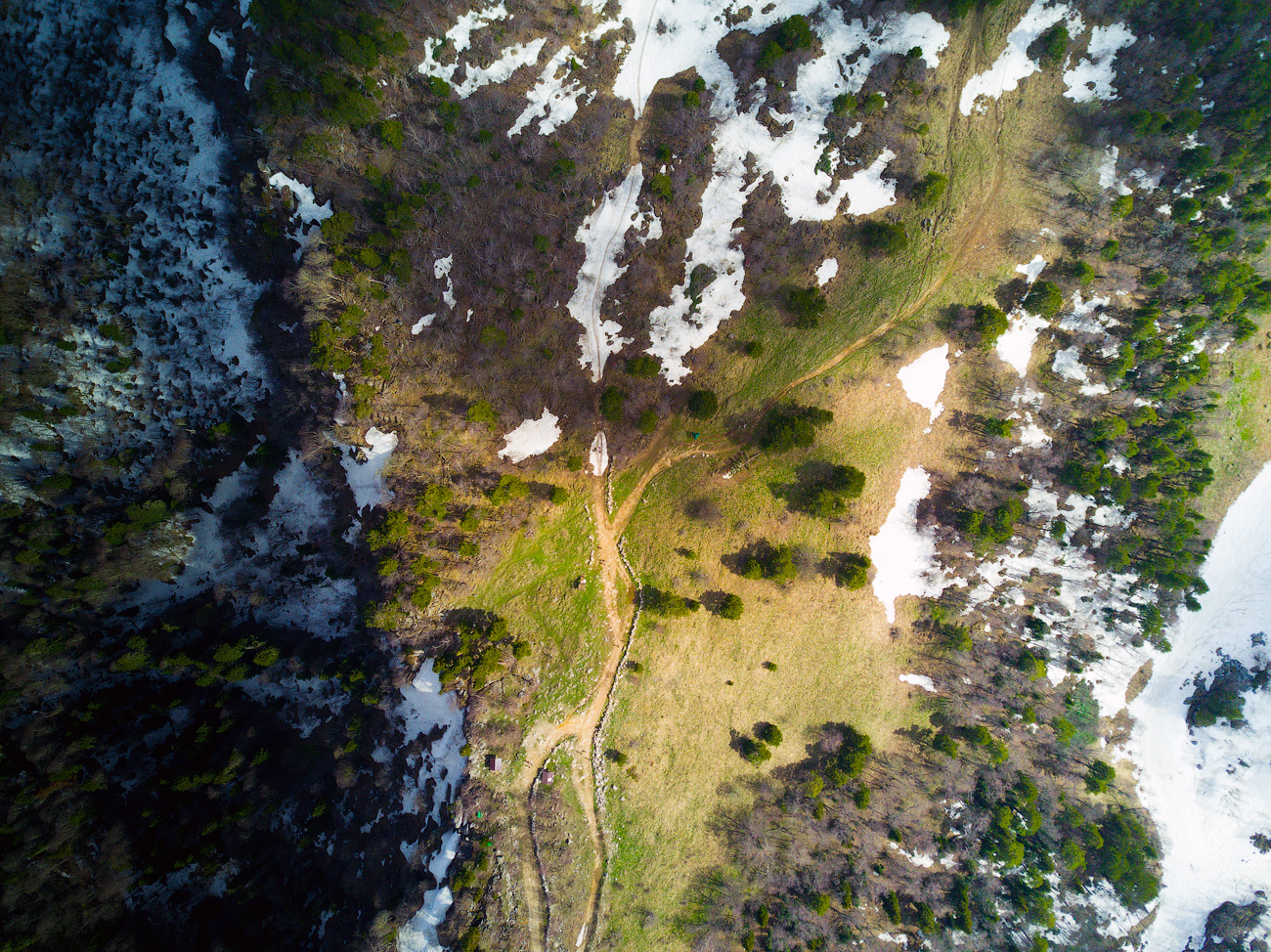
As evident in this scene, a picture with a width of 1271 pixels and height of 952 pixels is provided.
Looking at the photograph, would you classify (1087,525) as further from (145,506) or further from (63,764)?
(63,764)

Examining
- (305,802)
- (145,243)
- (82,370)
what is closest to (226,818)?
(305,802)

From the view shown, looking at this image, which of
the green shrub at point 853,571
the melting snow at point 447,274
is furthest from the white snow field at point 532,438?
the green shrub at point 853,571

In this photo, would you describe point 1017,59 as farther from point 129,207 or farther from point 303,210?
point 129,207

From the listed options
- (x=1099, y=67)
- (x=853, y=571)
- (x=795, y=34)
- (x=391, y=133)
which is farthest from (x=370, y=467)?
(x=1099, y=67)

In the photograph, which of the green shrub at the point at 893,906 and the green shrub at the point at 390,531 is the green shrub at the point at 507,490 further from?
the green shrub at the point at 893,906

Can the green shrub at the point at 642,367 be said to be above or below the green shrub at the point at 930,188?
below
